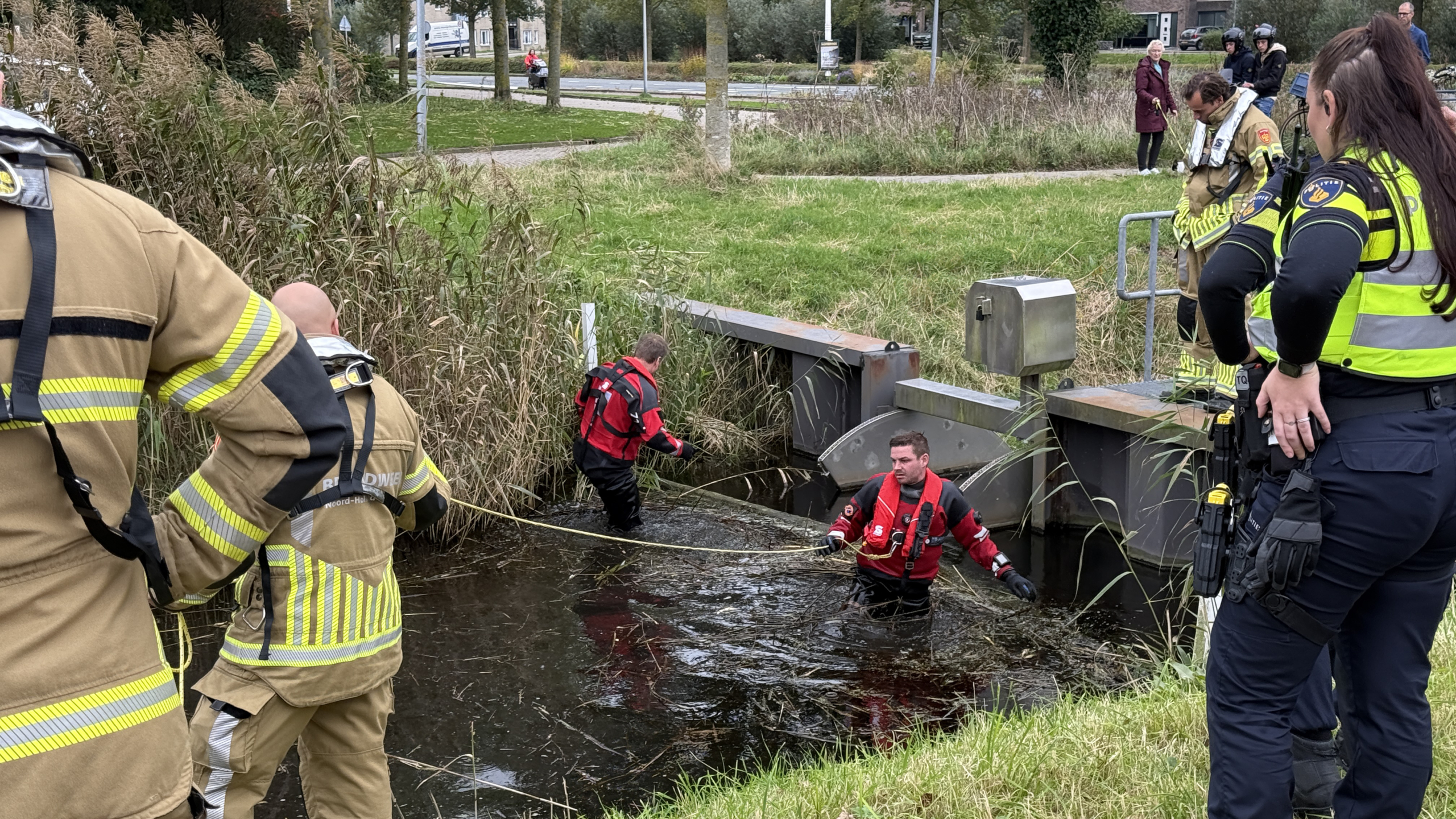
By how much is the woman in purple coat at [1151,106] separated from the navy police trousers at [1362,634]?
13.7 metres

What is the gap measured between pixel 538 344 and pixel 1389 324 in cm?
624

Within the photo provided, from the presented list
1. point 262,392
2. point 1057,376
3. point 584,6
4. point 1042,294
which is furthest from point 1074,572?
point 584,6

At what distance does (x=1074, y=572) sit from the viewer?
804 cm

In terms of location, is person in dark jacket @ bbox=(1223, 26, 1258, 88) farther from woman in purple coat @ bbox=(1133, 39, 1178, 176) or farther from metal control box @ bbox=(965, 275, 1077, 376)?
metal control box @ bbox=(965, 275, 1077, 376)

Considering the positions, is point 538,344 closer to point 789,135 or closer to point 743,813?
point 743,813

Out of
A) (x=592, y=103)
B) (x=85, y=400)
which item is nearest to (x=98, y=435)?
(x=85, y=400)

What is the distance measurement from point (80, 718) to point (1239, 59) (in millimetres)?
15236

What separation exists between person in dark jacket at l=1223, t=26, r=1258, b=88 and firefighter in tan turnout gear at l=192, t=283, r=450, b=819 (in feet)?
43.1

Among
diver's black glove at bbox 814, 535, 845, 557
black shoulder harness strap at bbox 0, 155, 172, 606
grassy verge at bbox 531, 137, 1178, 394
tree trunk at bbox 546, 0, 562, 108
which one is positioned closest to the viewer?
black shoulder harness strap at bbox 0, 155, 172, 606

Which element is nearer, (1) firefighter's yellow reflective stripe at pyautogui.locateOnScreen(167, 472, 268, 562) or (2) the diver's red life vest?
(1) firefighter's yellow reflective stripe at pyautogui.locateOnScreen(167, 472, 268, 562)

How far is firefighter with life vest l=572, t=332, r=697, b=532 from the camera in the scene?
780 centimetres


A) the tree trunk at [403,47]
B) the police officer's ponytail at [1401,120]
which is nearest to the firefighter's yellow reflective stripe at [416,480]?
the police officer's ponytail at [1401,120]

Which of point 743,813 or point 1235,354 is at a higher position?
point 1235,354

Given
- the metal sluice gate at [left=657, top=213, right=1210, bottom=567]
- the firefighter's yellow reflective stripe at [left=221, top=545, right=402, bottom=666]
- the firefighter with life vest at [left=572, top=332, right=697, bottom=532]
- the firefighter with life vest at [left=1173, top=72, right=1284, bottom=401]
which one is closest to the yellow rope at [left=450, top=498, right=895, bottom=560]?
the firefighter with life vest at [left=572, top=332, right=697, bottom=532]
